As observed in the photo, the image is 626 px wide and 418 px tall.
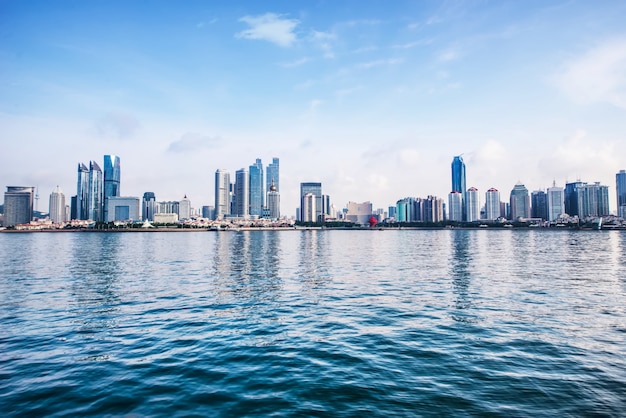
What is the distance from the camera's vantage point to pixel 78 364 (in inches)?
758

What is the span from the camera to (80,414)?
14.1 metres

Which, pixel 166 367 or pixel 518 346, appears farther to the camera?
pixel 518 346

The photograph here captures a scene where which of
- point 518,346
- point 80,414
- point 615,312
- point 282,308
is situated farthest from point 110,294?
point 615,312

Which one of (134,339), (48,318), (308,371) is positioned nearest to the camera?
(308,371)

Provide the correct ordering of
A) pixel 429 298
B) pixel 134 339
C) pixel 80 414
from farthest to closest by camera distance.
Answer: pixel 429 298, pixel 134 339, pixel 80 414

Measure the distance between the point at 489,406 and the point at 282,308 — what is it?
794 inches

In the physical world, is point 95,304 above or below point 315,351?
below

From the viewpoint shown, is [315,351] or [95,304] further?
[95,304]

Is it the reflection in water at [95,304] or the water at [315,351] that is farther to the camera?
the reflection in water at [95,304]

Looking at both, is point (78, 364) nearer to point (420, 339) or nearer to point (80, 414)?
point (80, 414)

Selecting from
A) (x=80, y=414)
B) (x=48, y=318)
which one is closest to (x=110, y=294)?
(x=48, y=318)

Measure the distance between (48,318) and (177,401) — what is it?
20601mm

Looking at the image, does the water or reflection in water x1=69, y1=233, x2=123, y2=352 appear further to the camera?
reflection in water x1=69, y1=233, x2=123, y2=352

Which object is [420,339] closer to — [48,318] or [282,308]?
[282,308]
